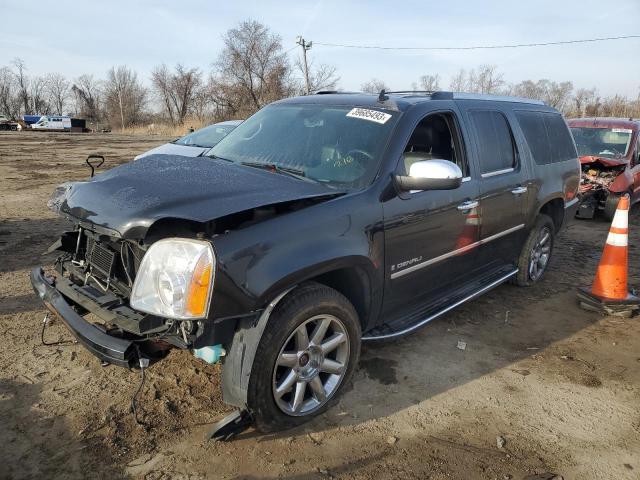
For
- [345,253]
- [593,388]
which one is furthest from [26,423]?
[593,388]

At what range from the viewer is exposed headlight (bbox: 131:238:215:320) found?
7.29 ft

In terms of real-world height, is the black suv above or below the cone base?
above

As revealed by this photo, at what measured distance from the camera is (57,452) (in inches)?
99.8

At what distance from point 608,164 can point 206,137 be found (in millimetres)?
7462

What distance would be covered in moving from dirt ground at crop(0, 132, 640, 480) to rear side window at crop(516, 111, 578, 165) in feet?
5.86

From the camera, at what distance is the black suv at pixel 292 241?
2.34m

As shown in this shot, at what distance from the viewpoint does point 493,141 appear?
4203 mm

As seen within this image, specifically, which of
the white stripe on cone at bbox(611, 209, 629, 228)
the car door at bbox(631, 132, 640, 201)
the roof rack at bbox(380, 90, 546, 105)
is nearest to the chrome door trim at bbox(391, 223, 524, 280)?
the white stripe on cone at bbox(611, 209, 629, 228)

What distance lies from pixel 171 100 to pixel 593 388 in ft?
261

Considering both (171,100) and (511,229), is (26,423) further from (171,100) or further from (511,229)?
(171,100)

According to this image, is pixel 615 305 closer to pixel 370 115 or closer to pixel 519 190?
pixel 519 190

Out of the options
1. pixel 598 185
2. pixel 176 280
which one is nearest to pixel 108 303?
pixel 176 280

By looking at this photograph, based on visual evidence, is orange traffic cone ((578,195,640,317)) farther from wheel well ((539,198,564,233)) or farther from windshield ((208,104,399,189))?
windshield ((208,104,399,189))

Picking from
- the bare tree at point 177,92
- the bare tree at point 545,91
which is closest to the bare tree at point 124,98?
the bare tree at point 177,92
